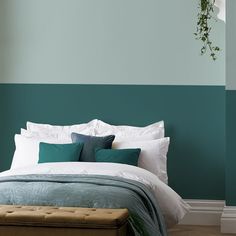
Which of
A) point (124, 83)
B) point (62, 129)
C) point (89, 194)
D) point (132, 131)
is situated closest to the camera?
point (89, 194)

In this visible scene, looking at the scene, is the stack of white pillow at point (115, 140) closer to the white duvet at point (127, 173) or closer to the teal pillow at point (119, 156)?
the teal pillow at point (119, 156)

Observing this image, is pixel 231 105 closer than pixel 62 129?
Yes

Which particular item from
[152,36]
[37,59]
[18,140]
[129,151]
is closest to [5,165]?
[18,140]

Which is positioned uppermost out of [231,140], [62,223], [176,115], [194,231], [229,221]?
[176,115]

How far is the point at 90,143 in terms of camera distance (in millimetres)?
5629

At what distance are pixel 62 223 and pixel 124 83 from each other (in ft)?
9.21

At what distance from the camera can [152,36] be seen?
6211 mm

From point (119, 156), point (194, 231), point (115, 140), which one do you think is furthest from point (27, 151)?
point (194, 231)

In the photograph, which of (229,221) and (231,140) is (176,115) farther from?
(229,221)

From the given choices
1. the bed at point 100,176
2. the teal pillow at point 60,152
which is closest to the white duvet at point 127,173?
the bed at point 100,176

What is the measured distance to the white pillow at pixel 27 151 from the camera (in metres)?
5.73

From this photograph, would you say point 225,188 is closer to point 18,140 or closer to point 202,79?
point 202,79

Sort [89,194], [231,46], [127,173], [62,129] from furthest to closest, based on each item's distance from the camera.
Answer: [62,129] → [231,46] → [127,173] → [89,194]

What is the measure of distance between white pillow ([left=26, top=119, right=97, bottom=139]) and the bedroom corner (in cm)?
1
